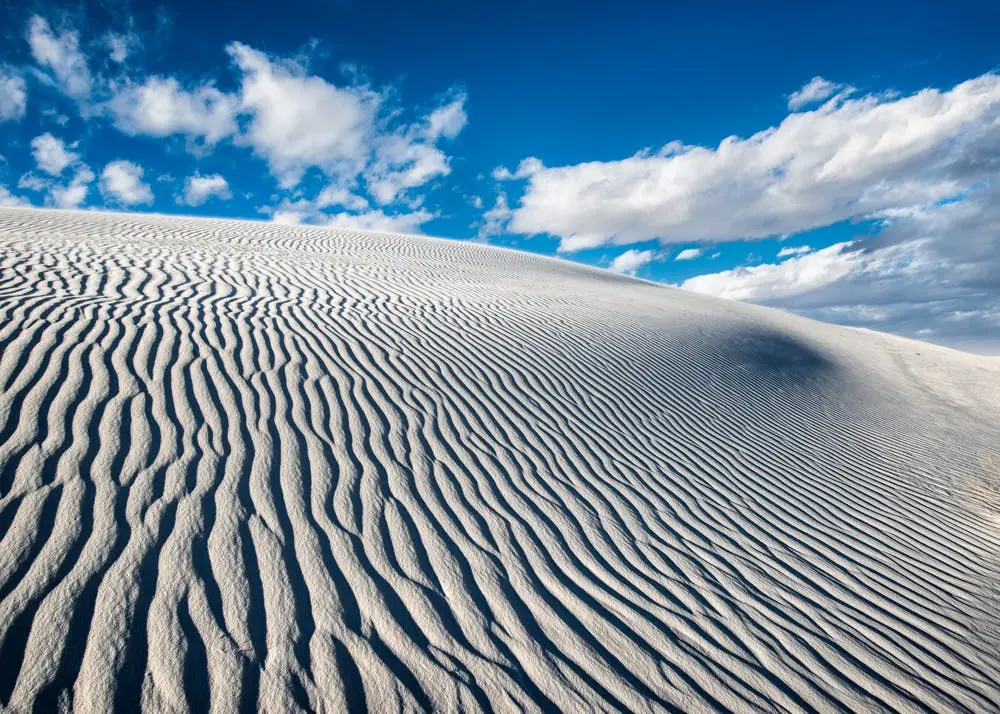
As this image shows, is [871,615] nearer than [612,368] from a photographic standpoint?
Yes

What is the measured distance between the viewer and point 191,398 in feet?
13.2

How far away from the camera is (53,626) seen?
82.7 inches

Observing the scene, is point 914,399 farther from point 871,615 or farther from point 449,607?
point 449,607

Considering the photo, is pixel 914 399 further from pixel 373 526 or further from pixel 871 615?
pixel 373 526

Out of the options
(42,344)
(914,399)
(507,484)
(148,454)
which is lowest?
(914,399)

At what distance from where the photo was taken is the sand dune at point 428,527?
2.28 m

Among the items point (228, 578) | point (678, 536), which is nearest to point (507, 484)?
point (678, 536)

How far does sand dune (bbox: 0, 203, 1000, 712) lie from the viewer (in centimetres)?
228

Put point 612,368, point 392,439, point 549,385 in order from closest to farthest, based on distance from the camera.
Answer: point 392,439 < point 549,385 < point 612,368

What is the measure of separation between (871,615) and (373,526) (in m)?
3.35

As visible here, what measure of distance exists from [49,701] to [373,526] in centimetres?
159

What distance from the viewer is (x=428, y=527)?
3.33 meters

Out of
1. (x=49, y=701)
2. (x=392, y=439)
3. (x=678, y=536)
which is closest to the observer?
(x=49, y=701)

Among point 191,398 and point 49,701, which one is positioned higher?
point 191,398
